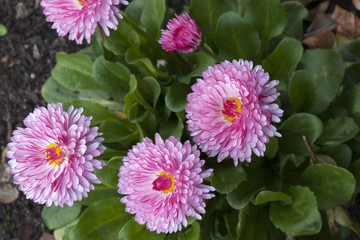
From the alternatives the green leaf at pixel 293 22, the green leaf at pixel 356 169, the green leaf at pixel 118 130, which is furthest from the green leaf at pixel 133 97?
the green leaf at pixel 356 169

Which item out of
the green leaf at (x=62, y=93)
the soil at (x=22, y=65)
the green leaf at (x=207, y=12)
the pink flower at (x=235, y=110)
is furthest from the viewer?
the soil at (x=22, y=65)

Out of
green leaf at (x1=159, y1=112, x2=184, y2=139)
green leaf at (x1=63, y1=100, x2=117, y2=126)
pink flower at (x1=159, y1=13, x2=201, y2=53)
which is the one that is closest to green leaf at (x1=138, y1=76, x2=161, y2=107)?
green leaf at (x1=159, y1=112, x2=184, y2=139)

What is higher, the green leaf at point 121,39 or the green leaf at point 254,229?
the green leaf at point 121,39

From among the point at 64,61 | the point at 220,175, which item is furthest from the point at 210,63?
the point at 64,61

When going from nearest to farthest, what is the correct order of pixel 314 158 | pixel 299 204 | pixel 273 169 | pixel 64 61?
1. pixel 299 204
2. pixel 314 158
3. pixel 273 169
4. pixel 64 61

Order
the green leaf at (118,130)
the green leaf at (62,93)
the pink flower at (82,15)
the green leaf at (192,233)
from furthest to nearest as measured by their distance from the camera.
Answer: the green leaf at (62,93), the green leaf at (118,130), the green leaf at (192,233), the pink flower at (82,15)

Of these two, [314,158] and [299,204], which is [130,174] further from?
[314,158]

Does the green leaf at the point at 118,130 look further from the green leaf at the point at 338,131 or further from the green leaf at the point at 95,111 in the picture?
the green leaf at the point at 338,131

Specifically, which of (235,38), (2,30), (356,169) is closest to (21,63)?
(2,30)

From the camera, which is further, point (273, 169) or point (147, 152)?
point (273, 169)
